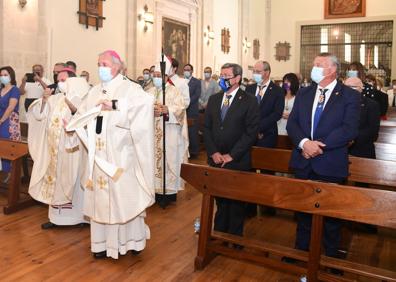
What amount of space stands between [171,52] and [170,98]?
6619mm

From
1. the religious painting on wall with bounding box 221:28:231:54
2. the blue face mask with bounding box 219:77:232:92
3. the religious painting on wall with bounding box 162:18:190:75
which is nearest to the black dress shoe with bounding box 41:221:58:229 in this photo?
the blue face mask with bounding box 219:77:232:92

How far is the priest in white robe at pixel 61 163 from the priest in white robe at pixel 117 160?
0.78m

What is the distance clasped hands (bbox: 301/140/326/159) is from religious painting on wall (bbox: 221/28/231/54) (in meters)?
12.4

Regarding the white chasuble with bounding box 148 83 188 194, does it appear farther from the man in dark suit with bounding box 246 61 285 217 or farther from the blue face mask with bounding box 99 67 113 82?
the blue face mask with bounding box 99 67 113 82

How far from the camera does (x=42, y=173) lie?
481 centimetres

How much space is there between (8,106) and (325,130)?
4.41 m

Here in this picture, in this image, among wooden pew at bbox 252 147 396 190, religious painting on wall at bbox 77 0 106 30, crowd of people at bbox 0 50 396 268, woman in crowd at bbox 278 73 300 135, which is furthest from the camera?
religious painting on wall at bbox 77 0 106 30

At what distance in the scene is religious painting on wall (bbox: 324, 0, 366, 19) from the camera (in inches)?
723

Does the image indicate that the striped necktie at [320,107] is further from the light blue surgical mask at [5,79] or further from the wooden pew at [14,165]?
the light blue surgical mask at [5,79]

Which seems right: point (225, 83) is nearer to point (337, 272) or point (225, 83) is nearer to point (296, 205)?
point (296, 205)

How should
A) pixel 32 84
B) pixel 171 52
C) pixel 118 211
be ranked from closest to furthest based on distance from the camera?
pixel 118 211 → pixel 32 84 → pixel 171 52

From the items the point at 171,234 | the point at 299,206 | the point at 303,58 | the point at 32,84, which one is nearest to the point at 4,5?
the point at 32,84

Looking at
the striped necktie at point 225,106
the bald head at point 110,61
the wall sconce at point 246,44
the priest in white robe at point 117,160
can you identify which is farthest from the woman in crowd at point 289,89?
the wall sconce at point 246,44

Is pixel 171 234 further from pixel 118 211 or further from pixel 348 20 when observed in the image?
pixel 348 20
